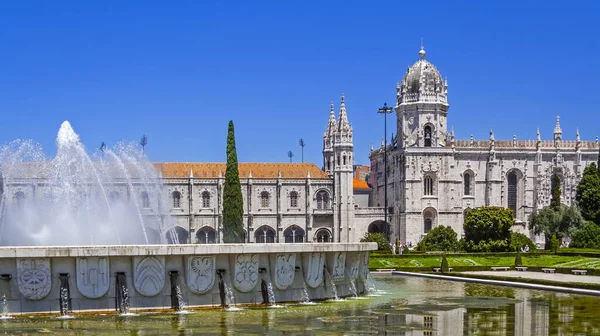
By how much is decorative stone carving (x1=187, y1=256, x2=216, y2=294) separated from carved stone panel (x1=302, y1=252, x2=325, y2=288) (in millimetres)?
3056

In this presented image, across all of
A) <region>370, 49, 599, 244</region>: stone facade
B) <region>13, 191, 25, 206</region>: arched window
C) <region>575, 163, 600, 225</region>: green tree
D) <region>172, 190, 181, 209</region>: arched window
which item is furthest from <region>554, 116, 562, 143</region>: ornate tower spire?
<region>13, 191, 25, 206</region>: arched window

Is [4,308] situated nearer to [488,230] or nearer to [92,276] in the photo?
[92,276]

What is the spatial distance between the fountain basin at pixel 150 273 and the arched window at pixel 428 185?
6178cm

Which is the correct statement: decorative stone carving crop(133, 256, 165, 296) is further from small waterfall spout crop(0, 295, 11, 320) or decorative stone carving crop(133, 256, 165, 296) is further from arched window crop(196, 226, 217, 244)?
arched window crop(196, 226, 217, 244)

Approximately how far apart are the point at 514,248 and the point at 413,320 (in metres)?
45.7

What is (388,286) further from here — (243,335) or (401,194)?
(401,194)

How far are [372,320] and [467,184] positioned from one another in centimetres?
6807

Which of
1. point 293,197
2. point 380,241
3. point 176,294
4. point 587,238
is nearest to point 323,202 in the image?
point 293,197

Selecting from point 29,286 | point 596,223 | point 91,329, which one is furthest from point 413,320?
point 596,223

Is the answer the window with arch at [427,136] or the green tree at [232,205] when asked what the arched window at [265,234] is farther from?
the green tree at [232,205]

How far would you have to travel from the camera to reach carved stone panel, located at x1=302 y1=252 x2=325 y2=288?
25391 mm

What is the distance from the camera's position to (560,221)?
72312mm

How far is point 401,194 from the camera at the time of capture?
8694 centimetres

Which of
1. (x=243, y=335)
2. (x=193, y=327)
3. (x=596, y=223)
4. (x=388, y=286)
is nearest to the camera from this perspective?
(x=243, y=335)
